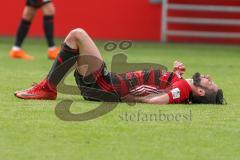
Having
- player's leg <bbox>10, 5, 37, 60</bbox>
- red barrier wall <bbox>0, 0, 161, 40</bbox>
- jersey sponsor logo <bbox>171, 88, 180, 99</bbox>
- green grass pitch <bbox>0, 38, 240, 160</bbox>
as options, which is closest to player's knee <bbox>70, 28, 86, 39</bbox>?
green grass pitch <bbox>0, 38, 240, 160</bbox>

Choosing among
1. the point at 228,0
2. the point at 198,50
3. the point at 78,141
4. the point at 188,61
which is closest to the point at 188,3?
the point at 228,0

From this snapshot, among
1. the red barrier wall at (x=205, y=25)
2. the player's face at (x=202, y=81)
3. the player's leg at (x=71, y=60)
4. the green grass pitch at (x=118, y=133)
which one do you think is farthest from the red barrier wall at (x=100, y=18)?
the player's face at (x=202, y=81)

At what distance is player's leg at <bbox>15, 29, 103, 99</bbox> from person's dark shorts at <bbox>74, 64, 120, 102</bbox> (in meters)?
0.05

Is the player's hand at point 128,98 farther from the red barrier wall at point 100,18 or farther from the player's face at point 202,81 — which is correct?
the red barrier wall at point 100,18

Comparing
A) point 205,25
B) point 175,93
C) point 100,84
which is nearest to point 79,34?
point 100,84

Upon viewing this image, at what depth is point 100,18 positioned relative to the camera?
1480cm

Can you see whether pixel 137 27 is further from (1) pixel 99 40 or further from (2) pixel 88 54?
(2) pixel 88 54

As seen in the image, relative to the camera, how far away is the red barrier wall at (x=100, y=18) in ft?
48.1

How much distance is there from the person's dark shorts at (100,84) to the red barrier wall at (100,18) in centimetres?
835

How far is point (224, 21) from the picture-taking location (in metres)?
14.7

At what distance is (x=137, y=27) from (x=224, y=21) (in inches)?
65.2

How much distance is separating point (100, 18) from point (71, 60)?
840cm

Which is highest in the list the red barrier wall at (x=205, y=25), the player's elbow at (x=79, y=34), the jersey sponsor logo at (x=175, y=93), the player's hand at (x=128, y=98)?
the player's elbow at (x=79, y=34)

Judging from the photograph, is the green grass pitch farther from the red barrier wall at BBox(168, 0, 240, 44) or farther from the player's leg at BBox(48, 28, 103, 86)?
the red barrier wall at BBox(168, 0, 240, 44)
